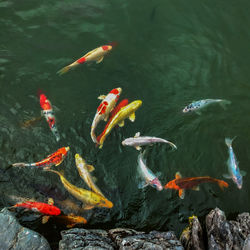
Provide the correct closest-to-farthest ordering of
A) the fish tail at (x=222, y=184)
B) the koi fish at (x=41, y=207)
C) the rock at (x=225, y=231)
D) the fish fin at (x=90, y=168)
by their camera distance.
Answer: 1. the rock at (x=225, y=231)
2. the koi fish at (x=41, y=207)
3. the fish fin at (x=90, y=168)
4. the fish tail at (x=222, y=184)

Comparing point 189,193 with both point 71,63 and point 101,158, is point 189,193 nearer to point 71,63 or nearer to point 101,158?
point 101,158

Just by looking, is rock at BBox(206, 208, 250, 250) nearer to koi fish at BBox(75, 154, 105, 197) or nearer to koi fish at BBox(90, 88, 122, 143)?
koi fish at BBox(75, 154, 105, 197)

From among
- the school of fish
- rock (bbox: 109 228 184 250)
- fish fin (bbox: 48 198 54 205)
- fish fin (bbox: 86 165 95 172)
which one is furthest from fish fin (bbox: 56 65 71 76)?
rock (bbox: 109 228 184 250)

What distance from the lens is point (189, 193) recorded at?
6699 millimetres

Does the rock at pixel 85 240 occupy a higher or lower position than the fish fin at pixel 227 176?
higher

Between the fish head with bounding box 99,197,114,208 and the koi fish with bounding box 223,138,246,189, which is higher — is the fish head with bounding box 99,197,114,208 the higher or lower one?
the lower one

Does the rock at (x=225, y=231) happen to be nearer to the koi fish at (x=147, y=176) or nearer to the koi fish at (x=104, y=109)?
the koi fish at (x=147, y=176)

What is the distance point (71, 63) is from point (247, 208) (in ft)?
17.2

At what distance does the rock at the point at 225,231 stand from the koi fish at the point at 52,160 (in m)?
2.99

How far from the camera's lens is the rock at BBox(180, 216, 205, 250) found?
5.58 meters

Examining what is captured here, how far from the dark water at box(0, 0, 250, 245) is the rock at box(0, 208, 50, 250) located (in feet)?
2.73

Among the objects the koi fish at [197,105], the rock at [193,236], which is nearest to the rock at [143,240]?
the rock at [193,236]

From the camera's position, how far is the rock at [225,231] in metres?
5.52

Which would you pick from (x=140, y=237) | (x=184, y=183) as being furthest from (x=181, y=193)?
(x=140, y=237)
